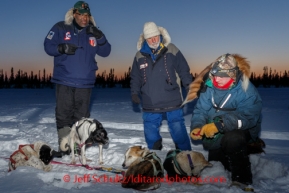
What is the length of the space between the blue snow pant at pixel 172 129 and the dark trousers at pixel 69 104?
1.06m

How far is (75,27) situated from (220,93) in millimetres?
2562

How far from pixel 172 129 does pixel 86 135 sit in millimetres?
1518

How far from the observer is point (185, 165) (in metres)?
3.29

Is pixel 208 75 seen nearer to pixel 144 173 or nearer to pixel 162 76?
pixel 162 76

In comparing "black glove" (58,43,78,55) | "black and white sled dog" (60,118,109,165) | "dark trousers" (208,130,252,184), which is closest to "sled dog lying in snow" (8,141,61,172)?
"black and white sled dog" (60,118,109,165)

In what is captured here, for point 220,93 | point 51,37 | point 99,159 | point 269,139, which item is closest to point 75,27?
point 51,37

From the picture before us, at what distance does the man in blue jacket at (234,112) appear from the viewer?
320 cm

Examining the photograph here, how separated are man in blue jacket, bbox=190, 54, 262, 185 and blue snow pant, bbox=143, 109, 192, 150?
1.21m

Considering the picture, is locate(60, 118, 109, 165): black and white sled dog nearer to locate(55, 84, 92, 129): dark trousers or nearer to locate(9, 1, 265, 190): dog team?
locate(9, 1, 265, 190): dog team

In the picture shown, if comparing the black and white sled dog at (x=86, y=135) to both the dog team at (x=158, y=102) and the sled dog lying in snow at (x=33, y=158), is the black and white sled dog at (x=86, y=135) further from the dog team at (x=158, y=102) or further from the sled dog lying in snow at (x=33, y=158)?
the sled dog lying in snow at (x=33, y=158)

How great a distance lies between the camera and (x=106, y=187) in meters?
3.07

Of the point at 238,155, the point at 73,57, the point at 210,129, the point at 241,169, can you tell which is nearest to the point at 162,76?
the point at 73,57

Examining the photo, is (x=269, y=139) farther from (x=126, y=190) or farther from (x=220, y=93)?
(x=126, y=190)

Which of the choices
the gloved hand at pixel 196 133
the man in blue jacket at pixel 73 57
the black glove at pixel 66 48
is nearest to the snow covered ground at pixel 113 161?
the gloved hand at pixel 196 133
